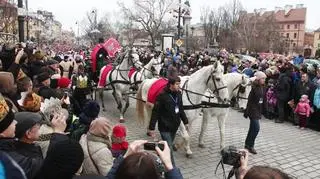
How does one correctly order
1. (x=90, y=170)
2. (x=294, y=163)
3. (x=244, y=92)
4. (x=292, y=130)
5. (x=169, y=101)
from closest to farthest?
(x=90, y=170) → (x=169, y=101) → (x=294, y=163) → (x=244, y=92) → (x=292, y=130)

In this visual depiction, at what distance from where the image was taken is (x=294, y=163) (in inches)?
296

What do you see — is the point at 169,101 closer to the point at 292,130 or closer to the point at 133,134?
the point at 133,134

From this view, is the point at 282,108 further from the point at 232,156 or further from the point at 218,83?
the point at 232,156

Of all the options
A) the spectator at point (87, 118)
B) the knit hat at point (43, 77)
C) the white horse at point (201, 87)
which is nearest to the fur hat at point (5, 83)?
the spectator at point (87, 118)

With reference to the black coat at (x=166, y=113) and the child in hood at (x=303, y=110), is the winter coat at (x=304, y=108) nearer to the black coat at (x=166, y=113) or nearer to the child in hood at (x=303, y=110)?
the child in hood at (x=303, y=110)

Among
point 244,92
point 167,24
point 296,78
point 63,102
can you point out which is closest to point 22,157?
point 63,102

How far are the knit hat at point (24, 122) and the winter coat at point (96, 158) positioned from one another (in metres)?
0.68

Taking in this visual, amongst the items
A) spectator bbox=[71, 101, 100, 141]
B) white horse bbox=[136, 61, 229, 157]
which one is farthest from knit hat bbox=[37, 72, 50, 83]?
white horse bbox=[136, 61, 229, 157]

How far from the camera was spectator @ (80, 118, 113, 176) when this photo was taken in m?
3.61

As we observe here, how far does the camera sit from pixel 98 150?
12.0ft

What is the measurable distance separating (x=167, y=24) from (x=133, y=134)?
47902 mm

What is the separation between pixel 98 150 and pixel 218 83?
14.1 ft

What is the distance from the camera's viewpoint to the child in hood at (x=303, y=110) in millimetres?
10711

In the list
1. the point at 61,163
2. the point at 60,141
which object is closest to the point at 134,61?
the point at 60,141
